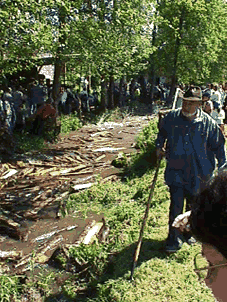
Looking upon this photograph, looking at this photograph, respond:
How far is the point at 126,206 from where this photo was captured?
8117mm

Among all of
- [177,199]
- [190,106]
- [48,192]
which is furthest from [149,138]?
[190,106]

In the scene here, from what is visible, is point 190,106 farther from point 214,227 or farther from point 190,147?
point 214,227

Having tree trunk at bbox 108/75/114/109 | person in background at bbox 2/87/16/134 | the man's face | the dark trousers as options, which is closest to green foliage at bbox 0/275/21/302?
the dark trousers

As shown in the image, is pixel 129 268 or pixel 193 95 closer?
pixel 193 95

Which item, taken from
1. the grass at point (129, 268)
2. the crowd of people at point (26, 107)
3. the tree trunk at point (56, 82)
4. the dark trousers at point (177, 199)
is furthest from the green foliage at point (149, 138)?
the tree trunk at point (56, 82)

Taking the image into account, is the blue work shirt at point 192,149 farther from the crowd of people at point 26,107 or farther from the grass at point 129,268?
the crowd of people at point 26,107

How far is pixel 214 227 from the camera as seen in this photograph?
1.52 metres

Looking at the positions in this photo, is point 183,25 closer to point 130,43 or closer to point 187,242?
point 130,43

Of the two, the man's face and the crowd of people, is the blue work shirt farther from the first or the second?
the crowd of people

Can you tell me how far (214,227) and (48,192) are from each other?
8431mm

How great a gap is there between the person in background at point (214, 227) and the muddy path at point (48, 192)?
5208mm

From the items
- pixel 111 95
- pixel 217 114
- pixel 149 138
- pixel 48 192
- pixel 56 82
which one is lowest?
pixel 48 192

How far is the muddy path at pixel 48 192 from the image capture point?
7125 millimetres

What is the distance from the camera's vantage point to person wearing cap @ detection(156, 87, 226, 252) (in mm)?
5441
